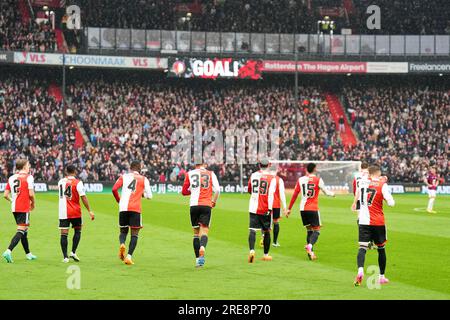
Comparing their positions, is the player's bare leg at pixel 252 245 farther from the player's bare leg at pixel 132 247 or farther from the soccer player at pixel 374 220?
the soccer player at pixel 374 220

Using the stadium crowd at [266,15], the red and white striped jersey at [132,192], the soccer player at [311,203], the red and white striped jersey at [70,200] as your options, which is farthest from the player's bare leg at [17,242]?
the stadium crowd at [266,15]

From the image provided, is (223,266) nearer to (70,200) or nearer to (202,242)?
(202,242)

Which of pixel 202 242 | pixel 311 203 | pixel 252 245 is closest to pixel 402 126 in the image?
pixel 311 203

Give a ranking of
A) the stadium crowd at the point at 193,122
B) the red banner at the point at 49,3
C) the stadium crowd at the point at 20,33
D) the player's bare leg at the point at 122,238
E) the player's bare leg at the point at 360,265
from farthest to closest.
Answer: the red banner at the point at 49,3
the stadium crowd at the point at 20,33
the stadium crowd at the point at 193,122
the player's bare leg at the point at 122,238
the player's bare leg at the point at 360,265

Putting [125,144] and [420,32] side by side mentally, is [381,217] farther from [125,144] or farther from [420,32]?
[420,32]

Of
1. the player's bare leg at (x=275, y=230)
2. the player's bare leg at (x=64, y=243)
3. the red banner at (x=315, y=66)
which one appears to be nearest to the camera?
the player's bare leg at (x=64, y=243)

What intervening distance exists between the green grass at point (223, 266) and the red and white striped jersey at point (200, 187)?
1412 mm

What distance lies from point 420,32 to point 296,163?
73.7 ft

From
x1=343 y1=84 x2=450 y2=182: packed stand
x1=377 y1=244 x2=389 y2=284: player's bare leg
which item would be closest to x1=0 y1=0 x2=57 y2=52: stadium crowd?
x1=343 y1=84 x2=450 y2=182: packed stand

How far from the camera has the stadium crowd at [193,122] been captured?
57500mm

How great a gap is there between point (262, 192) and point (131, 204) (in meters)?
3.02

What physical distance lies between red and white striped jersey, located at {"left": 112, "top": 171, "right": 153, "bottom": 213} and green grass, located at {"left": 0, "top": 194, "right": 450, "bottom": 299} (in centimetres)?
128

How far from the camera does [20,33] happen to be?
2491 inches

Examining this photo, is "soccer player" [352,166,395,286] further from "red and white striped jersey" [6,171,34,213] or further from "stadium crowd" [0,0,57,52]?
"stadium crowd" [0,0,57,52]
